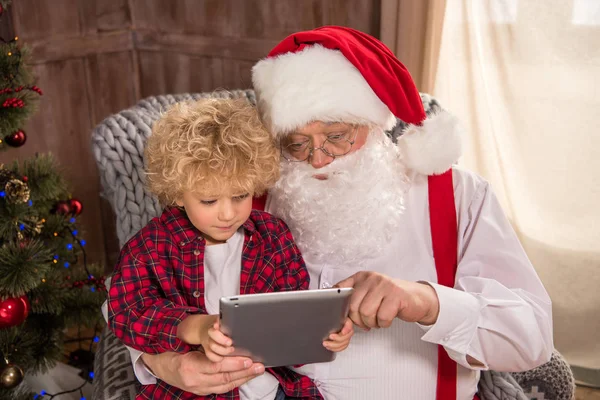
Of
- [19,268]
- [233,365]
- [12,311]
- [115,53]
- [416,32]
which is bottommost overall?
[12,311]

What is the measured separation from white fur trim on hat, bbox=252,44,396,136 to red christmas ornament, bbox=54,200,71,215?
1266 mm

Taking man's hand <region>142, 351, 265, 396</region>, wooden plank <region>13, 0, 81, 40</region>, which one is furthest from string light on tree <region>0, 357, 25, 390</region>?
wooden plank <region>13, 0, 81, 40</region>

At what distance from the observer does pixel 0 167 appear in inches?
86.9

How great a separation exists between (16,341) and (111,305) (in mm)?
1151

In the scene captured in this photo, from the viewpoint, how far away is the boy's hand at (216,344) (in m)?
1.21

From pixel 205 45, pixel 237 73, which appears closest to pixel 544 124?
pixel 237 73

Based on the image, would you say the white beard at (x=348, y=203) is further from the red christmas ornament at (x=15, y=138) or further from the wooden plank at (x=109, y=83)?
the wooden plank at (x=109, y=83)

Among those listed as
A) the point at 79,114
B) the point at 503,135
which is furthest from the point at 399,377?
the point at 79,114

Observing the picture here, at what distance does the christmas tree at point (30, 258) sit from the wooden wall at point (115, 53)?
627mm

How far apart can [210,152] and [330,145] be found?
1.19ft

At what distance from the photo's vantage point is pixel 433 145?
1579 millimetres

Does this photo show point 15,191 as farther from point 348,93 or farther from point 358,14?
point 358,14

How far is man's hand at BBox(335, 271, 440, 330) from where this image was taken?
4.27ft

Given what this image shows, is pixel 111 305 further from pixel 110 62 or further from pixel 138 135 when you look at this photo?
pixel 110 62
